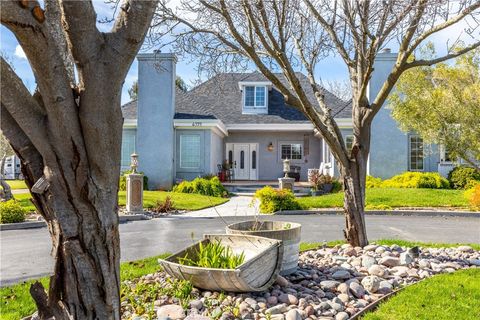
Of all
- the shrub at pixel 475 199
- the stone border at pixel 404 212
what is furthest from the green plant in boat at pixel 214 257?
the shrub at pixel 475 199

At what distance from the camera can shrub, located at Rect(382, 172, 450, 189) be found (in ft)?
61.1

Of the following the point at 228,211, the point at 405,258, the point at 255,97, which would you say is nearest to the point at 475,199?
the point at 228,211

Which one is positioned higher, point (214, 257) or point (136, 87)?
point (136, 87)

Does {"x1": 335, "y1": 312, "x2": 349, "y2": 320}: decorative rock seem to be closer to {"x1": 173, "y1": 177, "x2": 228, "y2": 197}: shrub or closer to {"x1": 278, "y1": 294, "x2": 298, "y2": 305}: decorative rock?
{"x1": 278, "y1": 294, "x2": 298, "y2": 305}: decorative rock

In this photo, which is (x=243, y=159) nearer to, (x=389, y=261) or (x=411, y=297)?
(x=389, y=261)

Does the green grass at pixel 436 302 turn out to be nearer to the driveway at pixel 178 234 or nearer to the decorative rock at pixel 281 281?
the decorative rock at pixel 281 281

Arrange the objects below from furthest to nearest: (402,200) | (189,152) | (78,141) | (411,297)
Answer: (189,152) < (402,200) < (411,297) < (78,141)

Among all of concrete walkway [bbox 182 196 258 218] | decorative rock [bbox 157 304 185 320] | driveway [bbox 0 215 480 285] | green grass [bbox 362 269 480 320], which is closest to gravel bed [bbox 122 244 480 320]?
decorative rock [bbox 157 304 185 320]

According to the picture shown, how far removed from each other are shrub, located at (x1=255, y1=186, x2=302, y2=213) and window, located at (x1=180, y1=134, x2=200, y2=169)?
7.83m

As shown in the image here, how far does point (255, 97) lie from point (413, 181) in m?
10.5

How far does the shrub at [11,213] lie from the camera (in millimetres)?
11711

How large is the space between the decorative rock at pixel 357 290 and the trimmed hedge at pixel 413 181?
49.7 feet

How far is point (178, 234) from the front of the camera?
10.3m

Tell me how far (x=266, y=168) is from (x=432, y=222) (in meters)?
14.3
